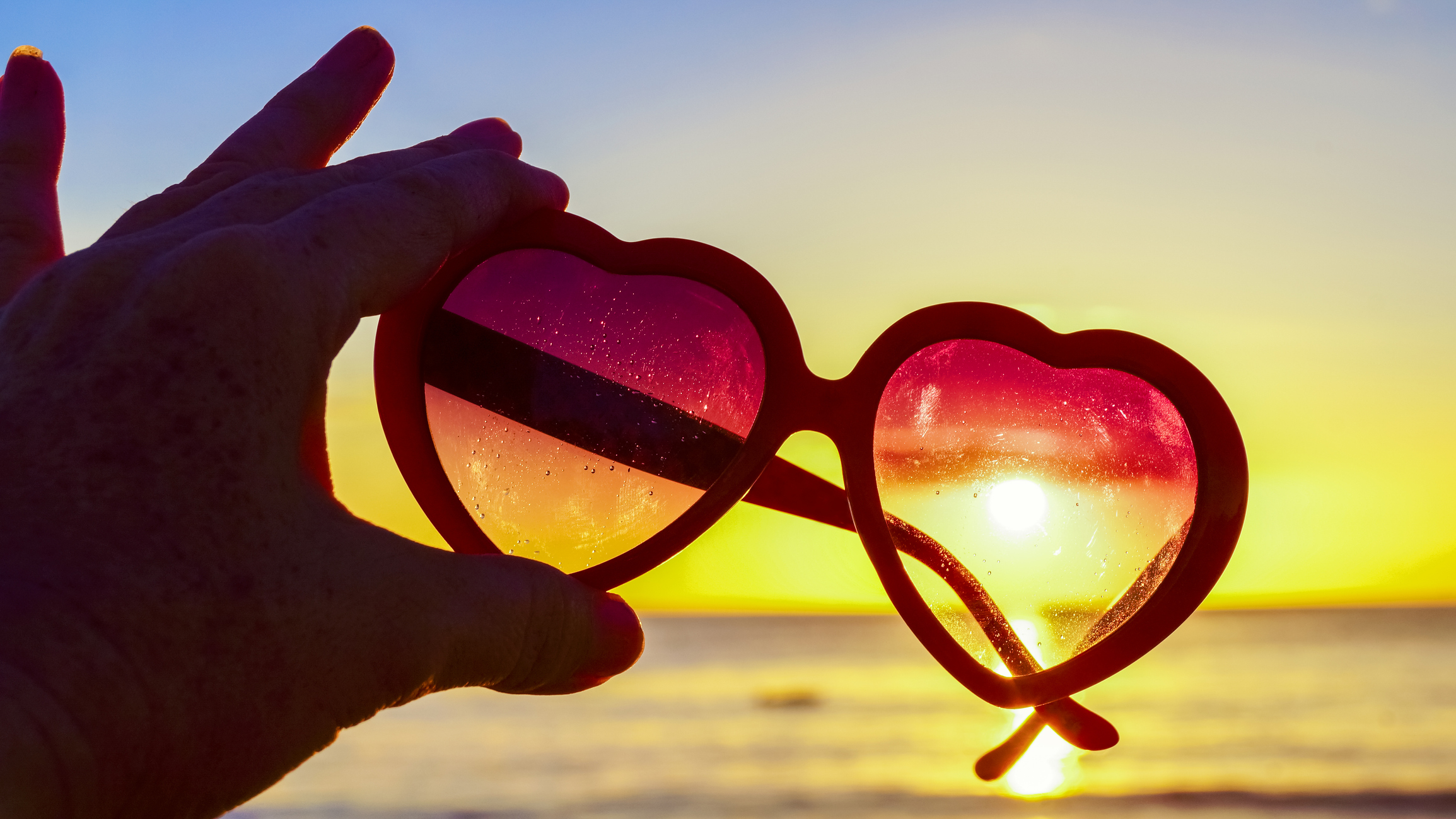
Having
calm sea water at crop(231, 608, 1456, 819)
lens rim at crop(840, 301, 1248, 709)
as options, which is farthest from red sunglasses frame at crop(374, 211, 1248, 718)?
calm sea water at crop(231, 608, 1456, 819)

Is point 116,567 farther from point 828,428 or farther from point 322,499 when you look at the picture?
point 828,428

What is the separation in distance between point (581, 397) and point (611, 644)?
1.62ft

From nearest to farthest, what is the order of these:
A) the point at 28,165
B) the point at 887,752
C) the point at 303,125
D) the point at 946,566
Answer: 1. the point at 28,165
2. the point at 303,125
3. the point at 946,566
4. the point at 887,752

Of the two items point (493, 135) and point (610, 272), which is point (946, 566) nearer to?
point (610, 272)

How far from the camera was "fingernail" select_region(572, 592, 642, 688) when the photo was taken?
152 cm

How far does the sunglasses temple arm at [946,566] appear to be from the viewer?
194cm

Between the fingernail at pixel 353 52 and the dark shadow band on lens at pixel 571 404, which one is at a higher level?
the fingernail at pixel 353 52

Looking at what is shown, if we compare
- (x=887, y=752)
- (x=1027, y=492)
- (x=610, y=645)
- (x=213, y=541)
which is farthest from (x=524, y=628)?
(x=887, y=752)

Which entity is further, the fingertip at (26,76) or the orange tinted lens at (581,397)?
the orange tinted lens at (581,397)

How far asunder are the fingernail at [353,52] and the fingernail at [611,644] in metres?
1.03

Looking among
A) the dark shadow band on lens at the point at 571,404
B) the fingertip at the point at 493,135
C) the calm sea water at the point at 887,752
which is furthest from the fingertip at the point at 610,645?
the calm sea water at the point at 887,752

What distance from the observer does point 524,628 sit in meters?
1.38

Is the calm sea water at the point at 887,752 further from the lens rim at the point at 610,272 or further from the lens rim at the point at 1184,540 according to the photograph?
the lens rim at the point at 610,272

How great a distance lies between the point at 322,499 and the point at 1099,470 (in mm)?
1372
